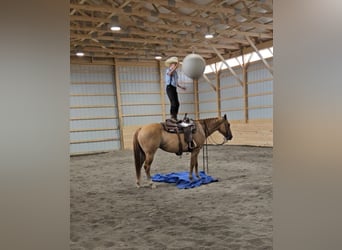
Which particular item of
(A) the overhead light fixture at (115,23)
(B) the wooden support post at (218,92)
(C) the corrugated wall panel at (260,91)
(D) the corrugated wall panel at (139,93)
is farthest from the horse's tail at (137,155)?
(B) the wooden support post at (218,92)

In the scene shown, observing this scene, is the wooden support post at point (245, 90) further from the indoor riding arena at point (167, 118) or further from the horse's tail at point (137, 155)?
the horse's tail at point (137, 155)

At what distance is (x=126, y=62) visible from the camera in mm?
16312

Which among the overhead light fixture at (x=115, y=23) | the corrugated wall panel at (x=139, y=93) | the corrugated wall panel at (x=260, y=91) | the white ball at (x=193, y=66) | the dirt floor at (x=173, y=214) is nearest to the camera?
the dirt floor at (x=173, y=214)

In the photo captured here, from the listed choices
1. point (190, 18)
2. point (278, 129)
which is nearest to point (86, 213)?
point (278, 129)

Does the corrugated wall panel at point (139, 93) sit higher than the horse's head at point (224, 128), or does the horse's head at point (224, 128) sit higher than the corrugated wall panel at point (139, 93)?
the corrugated wall panel at point (139, 93)

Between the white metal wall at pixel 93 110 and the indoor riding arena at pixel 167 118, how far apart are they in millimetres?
44

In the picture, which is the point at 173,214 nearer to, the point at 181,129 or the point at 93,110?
the point at 181,129

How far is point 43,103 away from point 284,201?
64.0 inches

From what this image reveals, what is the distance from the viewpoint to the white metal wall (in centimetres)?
1491

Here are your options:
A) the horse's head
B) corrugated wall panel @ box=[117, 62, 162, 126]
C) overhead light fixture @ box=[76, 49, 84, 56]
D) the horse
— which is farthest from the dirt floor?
corrugated wall panel @ box=[117, 62, 162, 126]

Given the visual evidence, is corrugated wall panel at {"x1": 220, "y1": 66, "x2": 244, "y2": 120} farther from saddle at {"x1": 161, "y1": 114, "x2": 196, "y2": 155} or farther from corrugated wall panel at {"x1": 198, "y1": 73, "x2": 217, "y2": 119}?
saddle at {"x1": 161, "y1": 114, "x2": 196, "y2": 155}

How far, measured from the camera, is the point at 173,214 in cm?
458

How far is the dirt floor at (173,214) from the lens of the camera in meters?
3.53

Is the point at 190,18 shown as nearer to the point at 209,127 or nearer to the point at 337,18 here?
the point at 209,127
